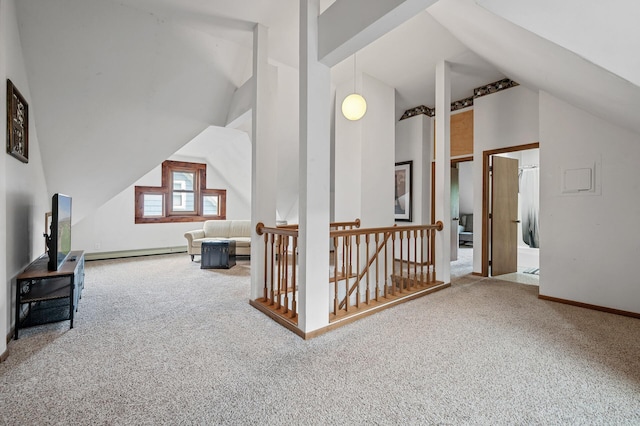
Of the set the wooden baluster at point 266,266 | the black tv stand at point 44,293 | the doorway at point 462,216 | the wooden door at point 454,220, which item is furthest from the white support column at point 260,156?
the wooden door at point 454,220

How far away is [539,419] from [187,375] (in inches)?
76.1

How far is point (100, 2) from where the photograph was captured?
103 inches

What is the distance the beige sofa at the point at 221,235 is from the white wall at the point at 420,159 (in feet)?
10.6

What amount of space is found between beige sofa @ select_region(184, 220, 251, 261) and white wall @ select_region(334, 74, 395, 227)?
201 centimetres

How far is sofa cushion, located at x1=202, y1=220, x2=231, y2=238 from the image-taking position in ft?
19.2

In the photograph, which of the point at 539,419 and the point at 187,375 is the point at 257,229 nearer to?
the point at 187,375

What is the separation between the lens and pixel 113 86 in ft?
10.3

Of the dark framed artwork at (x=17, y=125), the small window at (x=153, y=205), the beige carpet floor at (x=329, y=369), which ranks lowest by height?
the beige carpet floor at (x=329, y=369)

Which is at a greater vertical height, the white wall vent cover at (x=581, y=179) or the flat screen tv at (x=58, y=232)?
the white wall vent cover at (x=581, y=179)

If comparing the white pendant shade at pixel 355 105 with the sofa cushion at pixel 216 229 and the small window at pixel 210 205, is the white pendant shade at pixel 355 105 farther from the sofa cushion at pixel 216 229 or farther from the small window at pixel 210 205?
the small window at pixel 210 205

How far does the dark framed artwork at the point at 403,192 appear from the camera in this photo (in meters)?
5.34

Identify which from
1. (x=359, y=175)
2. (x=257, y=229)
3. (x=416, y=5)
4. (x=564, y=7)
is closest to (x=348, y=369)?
(x=257, y=229)

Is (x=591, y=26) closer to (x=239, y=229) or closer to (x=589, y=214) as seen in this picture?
(x=589, y=214)

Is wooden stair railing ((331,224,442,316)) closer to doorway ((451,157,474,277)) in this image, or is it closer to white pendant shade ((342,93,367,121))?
white pendant shade ((342,93,367,121))
